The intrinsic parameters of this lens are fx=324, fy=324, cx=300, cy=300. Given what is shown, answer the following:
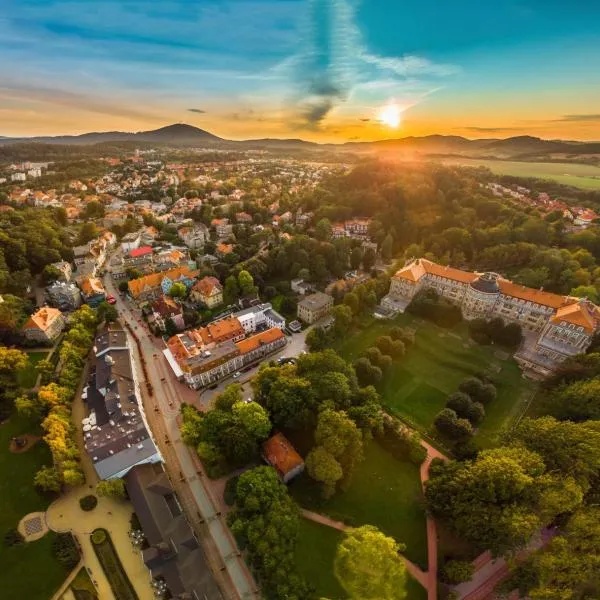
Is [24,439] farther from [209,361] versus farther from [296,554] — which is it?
[296,554]

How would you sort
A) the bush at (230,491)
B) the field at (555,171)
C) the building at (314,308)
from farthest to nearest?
the field at (555,171)
the building at (314,308)
the bush at (230,491)

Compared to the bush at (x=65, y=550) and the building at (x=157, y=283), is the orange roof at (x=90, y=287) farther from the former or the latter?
the bush at (x=65, y=550)

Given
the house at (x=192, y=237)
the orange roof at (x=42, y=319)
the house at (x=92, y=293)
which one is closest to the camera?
the orange roof at (x=42, y=319)

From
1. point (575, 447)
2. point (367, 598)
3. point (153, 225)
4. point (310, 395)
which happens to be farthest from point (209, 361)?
point (153, 225)

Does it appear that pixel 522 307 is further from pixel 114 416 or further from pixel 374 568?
pixel 114 416

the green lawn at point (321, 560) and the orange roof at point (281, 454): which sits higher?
the orange roof at point (281, 454)

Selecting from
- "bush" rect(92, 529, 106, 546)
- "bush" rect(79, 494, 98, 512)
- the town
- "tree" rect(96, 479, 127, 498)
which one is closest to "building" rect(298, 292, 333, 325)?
the town

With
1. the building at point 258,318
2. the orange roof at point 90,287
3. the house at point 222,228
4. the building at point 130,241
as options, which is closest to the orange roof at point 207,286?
the building at point 258,318

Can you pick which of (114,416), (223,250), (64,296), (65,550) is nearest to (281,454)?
(114,416)
